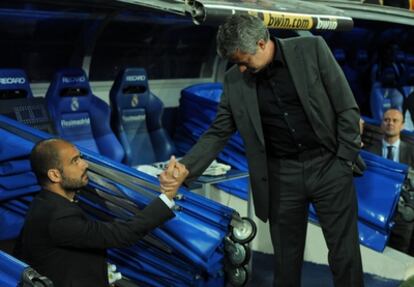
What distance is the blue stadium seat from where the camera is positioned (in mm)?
4254

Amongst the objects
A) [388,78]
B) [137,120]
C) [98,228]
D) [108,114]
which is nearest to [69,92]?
[108,114]

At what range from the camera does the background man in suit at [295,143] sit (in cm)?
263

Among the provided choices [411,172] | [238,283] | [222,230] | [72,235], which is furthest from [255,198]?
[411,172]

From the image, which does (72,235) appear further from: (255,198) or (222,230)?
(255,198)

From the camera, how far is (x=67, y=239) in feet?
7.27

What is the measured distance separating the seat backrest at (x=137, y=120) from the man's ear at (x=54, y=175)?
91.8 inches

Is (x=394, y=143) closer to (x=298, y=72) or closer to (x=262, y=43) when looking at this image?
(x=298, y=72)

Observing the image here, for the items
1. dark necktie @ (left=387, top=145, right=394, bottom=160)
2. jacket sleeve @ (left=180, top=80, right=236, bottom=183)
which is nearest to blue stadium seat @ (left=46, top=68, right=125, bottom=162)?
jacket sleeve @ (left=180, top=80, right=236, bottom=183)

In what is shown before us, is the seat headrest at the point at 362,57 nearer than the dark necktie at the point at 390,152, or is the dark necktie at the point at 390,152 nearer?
the dark necktie at the point at 390,152

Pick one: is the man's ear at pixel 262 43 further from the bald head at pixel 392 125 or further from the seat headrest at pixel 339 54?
the seat headrest at pixel 339 54

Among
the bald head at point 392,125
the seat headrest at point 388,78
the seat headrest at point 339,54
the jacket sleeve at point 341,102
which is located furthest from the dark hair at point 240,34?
the seat headrest at point 388,78

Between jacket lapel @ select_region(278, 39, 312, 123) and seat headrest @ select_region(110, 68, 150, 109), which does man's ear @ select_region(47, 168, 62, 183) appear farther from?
seat headrest @ select_region(110, 68, 150, 109)

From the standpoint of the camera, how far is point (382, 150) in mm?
4750

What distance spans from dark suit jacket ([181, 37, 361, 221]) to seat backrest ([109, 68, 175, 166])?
6.52 ft
